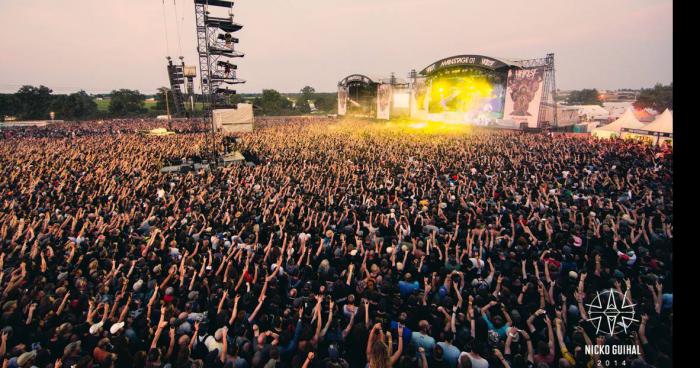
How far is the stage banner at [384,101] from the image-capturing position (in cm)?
4825

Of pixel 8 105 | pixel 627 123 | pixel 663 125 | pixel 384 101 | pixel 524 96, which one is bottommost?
pixel 663 125

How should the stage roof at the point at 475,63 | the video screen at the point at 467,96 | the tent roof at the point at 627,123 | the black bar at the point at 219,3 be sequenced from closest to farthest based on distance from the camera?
1. the black bar at the point at 219,3
2. the tent roof at the point at 627,123
3. the stage roof at the point at 475,63
4. the video screen at the point at 467,96

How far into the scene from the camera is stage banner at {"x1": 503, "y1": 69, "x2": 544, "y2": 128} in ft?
94.7

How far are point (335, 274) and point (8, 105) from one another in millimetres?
79949

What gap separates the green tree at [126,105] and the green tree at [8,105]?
45.4 feet

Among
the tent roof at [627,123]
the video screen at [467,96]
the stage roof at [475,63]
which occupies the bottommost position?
the tent roof at [627,123]

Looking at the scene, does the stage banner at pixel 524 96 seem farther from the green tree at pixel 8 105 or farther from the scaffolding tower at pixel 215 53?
the green tree at pixel 8 105

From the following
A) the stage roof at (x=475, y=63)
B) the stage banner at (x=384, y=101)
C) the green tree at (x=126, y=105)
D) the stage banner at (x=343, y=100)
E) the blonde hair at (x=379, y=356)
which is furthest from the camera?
the green tree at (x=126, y=105)

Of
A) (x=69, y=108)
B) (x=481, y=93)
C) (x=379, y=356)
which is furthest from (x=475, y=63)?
(x=69, y=108)

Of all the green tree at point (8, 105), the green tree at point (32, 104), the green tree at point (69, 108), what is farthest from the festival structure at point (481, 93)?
the green tree at point (8, 105)

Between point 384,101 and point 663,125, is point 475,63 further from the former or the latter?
point 384,101

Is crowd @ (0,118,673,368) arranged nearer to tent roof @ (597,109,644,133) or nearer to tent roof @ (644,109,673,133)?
tent roof @ (644,109,673,133)

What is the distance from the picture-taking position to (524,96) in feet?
98.0

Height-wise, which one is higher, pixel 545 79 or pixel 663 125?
pixel 545 79
